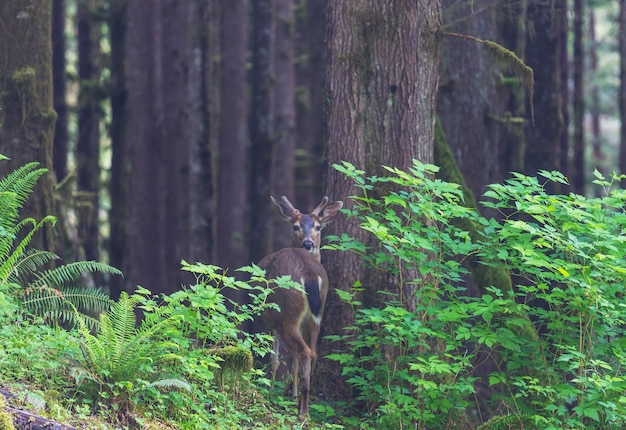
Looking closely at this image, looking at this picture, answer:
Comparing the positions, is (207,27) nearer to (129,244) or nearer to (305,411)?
(129,244)

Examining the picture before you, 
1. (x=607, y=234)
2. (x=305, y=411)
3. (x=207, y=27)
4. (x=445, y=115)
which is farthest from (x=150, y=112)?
(x=607, y=234)

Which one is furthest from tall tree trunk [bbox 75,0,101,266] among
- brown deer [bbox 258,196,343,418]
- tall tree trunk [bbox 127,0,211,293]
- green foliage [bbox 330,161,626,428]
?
green foliage [bbox 330,161,626,428]

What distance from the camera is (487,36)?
627 inches

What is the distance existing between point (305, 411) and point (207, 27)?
1432cm

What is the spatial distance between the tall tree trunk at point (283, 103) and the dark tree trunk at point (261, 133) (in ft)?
1.52

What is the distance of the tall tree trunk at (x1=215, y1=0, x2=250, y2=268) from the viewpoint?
953 inches

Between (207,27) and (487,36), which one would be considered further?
(207,27)

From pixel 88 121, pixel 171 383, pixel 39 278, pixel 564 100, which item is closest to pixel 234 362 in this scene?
pixel 171 383

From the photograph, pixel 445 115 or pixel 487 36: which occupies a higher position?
pixel 487 36

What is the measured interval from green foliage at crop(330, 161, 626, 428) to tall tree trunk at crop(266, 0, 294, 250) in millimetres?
15353

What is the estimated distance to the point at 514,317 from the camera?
9.45m

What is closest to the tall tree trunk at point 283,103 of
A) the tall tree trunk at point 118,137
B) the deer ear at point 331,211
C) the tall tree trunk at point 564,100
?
the tall tree trunk at point 118,137

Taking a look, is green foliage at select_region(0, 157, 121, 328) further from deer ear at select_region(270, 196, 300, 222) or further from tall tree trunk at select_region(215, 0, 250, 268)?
tall tree trunk at select_region(215, 0, 250, 268)

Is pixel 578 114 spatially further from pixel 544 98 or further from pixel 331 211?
pixel 331 211
